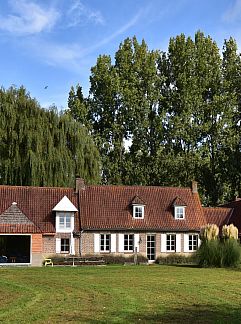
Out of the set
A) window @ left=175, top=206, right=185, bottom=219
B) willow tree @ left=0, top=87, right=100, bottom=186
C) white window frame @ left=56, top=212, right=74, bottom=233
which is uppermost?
willow tree @ left=0, top=87, right=100, bottom=186

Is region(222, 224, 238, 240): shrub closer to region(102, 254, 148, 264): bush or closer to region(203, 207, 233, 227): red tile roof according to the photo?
region(102, 254, 148, 264): bush

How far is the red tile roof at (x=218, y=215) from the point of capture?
43312 millimetres

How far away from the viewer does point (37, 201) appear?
123ft

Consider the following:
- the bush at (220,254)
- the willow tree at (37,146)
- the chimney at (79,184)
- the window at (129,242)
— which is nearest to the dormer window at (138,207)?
the window at (129,242)

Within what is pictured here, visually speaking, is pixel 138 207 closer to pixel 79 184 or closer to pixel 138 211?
pixel 138 211

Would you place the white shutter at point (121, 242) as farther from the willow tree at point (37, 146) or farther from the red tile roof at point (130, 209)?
the willow tree at point (37, 146)

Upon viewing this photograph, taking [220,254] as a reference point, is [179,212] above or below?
above

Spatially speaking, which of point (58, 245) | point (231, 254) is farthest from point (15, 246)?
point (231, 254)

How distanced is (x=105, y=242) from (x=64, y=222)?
10.6 feet

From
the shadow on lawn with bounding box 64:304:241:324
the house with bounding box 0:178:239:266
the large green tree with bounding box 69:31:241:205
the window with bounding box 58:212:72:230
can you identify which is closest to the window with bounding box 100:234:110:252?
the house with bounding box 0:178:239:266

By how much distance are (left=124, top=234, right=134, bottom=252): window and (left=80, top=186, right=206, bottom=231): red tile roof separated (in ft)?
2.44

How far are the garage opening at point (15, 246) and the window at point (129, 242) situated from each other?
6579mm

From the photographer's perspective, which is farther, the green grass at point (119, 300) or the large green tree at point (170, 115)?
the large green tree at point (170, 115)

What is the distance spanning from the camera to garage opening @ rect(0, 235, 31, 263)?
36.2m
